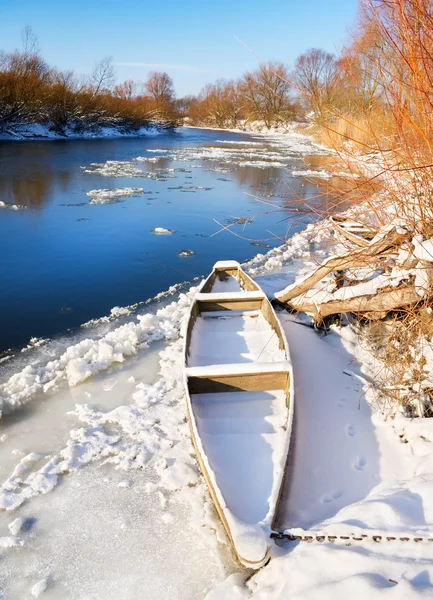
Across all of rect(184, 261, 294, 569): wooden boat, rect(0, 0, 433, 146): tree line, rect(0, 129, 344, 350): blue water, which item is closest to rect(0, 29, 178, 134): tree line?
rect(0, 0, 433, 146): tree line

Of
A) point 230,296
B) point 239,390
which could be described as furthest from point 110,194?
point 239,390

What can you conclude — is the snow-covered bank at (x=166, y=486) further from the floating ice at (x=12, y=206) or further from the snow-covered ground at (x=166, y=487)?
the floating ice at (x=12, y=206)

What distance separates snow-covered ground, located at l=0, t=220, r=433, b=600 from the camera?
191 cm

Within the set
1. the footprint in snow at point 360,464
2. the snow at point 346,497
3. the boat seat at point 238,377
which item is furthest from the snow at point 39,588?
the footprint in snow at point 360,464

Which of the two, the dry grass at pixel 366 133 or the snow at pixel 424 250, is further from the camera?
the snow at pixel 424 250

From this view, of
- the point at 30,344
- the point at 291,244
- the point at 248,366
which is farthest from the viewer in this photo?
the point at 291,244

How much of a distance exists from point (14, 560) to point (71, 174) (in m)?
12.7


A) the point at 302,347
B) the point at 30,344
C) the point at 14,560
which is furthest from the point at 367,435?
the point at 30,344

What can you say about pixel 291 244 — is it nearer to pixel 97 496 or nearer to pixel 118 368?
pixel 118 368

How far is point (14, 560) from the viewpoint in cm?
219

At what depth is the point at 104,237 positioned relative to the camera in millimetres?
7684

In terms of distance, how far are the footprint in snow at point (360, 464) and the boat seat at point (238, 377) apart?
2.33 feet

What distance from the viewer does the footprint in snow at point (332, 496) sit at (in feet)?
8.04

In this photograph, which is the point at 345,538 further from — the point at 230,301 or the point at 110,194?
the point at 110,194
